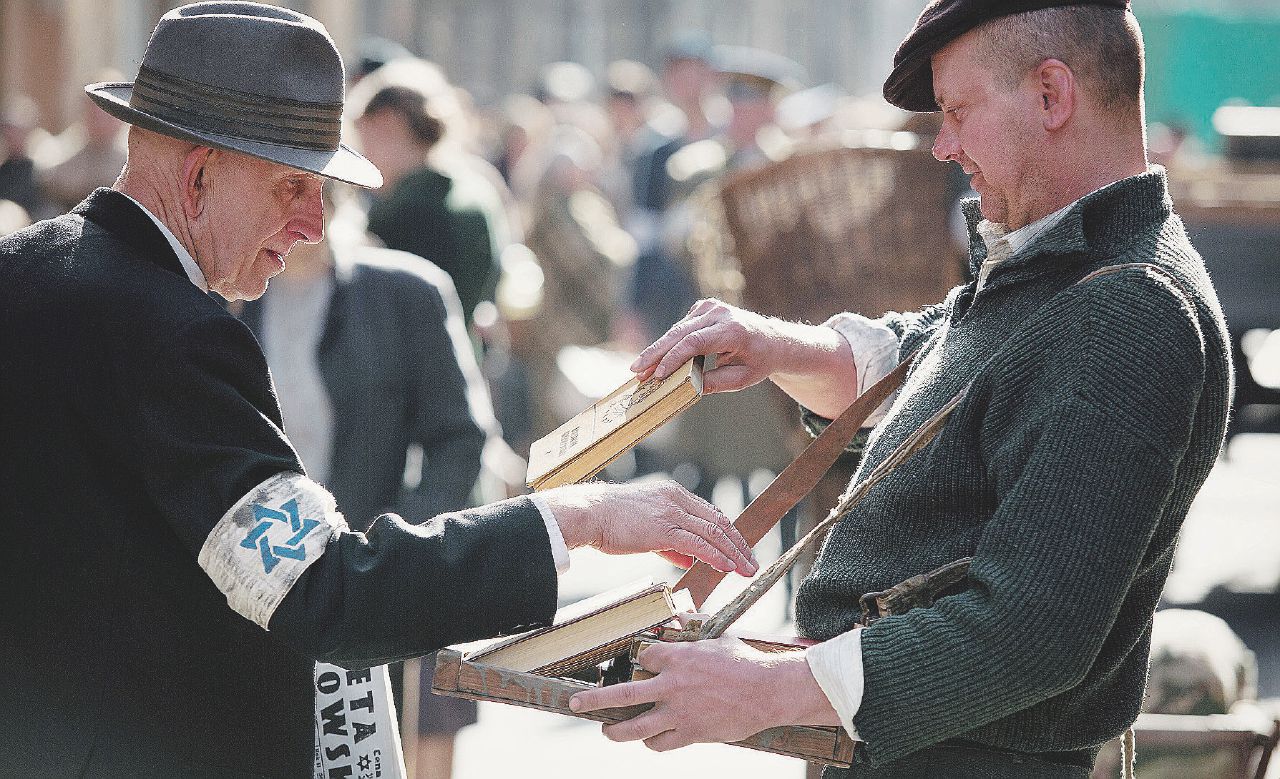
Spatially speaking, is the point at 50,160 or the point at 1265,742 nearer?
the point at 1265,742

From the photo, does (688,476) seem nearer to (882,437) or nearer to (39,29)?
(882,437)

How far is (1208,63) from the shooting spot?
21.1 meters

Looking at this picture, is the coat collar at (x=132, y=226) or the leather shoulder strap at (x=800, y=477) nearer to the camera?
the coat collar at (x=132, y=226)

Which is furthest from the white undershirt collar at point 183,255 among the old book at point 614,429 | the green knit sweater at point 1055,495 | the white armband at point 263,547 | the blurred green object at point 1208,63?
the blurred green object at point 1208,63

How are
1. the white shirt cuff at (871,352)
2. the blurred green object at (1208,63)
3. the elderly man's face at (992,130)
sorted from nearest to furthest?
the elderly man's face at (992,130)
the white shirt cuff at (871,352)
the blurred green object at (1208,63)

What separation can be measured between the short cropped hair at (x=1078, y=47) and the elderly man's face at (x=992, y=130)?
3cm

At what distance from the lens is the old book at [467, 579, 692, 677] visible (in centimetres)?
219

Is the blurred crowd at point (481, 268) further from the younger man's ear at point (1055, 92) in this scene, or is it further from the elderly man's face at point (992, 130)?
the younger man's ear at point (1055, 92)

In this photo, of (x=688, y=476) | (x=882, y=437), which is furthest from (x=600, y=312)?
(x=882, y=437)

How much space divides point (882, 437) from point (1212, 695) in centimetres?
Result: 213

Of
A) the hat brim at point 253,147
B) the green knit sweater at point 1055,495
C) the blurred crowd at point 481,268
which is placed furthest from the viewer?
the blurred crowd at point 481,268

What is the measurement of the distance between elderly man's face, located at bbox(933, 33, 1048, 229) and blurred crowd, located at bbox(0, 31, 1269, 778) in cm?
224

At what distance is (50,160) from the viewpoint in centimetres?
1063

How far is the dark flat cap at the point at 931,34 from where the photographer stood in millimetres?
2195
